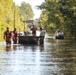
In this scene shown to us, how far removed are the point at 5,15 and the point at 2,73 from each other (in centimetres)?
8535

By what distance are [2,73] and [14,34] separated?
2715 centimetres

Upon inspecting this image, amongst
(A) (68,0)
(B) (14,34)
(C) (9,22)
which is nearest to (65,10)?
(A) (68,0)

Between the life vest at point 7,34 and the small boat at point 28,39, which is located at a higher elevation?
the life vest at point 7,34

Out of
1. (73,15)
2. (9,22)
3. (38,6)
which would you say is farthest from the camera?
(9,22)

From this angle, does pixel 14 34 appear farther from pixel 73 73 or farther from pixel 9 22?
pixel 9 22

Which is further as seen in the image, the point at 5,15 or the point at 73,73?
the point at 5,15

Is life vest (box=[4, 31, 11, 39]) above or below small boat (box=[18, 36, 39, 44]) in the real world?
above

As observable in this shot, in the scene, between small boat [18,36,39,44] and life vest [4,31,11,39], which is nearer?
life vest [4,31,11,39]

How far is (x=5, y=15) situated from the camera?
333 feet

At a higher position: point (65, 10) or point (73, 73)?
point (65, 10)

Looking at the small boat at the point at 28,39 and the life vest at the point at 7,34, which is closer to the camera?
Answer: the life vest at the point at 7,34

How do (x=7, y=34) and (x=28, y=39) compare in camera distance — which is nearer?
(x=7, y=34)

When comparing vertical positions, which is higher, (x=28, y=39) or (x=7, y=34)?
(x=7, y=34)

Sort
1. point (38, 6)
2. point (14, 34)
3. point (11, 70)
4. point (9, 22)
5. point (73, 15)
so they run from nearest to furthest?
point (11, 70), point (14, 34), point (73, 15), point (38, 6), point (9, 22)
